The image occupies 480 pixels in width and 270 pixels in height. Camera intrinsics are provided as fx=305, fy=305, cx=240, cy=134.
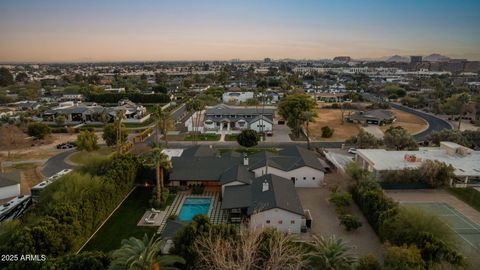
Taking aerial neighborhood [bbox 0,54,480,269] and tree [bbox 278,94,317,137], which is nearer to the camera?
aerial neighborhood [bbox 0,54,480,269]

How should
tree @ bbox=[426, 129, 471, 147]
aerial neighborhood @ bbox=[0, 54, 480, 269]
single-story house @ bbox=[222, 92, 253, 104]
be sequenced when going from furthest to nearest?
single-story house @ bbox=[222, 92, 253, 104], tree @ bbox=[426, 129, 471, 147], aerial neighborhood @ bbox=[0, 54, 480, 269]

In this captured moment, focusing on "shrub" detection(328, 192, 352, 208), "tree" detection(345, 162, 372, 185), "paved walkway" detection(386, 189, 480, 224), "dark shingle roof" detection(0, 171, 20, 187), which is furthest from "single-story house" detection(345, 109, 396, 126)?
"dark shingle roof" detection(0, 171, 20, 187)

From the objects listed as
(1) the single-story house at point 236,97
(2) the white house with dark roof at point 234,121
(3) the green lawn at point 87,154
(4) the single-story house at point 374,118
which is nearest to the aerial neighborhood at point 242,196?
(3) the green lawn at point 87,154

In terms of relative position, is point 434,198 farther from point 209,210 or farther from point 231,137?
point 231,137

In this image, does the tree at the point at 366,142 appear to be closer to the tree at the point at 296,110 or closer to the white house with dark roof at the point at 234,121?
the tree at the point at 296,110

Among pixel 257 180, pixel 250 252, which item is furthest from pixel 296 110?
pixel 250 252

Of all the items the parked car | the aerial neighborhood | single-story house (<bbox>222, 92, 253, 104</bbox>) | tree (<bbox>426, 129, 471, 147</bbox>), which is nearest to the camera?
the aerial neighborhood

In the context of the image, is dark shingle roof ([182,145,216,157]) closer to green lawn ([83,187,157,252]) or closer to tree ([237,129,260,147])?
tree ([237,129,260,147])

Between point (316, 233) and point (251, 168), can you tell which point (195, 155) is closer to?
point (251, 168)
